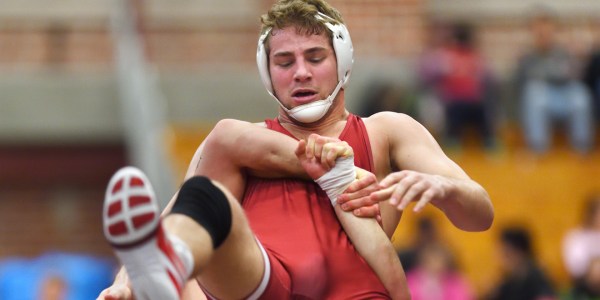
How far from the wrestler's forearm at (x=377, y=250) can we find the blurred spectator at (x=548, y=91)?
6.83m

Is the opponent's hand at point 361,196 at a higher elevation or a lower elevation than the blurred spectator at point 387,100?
higher

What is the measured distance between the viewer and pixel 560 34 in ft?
42.8

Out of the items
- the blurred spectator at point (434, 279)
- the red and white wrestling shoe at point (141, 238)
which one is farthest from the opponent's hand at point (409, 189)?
the blurred spectator at point (434, 279)

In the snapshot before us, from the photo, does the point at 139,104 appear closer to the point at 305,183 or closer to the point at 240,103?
the point at 240,103

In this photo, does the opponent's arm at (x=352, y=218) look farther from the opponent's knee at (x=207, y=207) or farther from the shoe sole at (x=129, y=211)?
the shoe sole at (x=129, y=211)

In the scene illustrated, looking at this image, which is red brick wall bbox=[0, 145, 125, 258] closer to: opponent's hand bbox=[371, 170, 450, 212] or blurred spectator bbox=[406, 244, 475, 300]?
blurred spectator bbox=[406, 244, 475, 300]

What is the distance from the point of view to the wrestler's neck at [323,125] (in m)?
5.36

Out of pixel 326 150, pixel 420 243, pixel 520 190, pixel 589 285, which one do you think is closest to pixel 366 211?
pixel 326 150

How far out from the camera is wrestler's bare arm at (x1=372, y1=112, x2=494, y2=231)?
4617mm

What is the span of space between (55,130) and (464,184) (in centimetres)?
782

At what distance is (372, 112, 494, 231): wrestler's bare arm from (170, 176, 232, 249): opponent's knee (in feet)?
1.74

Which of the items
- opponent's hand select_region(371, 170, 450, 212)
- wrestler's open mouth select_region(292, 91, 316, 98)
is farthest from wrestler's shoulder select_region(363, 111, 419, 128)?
opponent's hand select_region(371, 170, 450, 212)

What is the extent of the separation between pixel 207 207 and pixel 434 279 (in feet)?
16.6

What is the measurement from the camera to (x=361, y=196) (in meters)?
5.02
